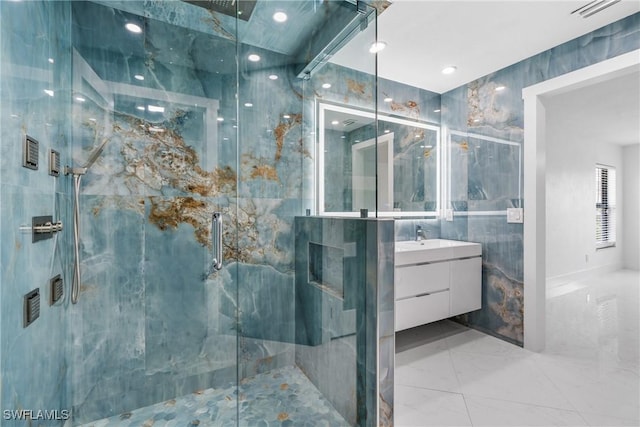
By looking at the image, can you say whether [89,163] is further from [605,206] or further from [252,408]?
[605,206]

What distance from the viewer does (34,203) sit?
1.20 m

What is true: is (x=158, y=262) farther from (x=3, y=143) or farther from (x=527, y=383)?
(x=527, y=383)

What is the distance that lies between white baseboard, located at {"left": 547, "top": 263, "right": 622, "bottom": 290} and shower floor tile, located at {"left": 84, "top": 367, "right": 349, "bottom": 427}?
13.6 ft

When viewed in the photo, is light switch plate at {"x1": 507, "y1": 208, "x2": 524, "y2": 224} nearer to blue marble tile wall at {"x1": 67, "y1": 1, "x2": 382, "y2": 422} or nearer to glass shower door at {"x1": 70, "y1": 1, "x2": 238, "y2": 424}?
blue marble tile wall at {"x1": 67, "y1": 1, "x2": 382, "y2": 422}

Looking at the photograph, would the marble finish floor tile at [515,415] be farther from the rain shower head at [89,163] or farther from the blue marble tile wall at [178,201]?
the rain shower head at [89,163]

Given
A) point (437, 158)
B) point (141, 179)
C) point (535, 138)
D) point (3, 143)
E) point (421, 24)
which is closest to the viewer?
point (3, 143)

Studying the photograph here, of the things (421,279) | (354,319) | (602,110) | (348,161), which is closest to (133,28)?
(348,161)

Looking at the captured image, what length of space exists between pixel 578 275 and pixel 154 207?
19.7 feet

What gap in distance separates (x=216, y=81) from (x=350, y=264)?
141 centimetres

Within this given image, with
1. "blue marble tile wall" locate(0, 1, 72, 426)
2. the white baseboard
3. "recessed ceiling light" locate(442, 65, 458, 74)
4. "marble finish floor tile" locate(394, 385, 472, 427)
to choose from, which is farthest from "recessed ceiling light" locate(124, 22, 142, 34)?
the white baseboard

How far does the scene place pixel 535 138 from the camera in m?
2.43

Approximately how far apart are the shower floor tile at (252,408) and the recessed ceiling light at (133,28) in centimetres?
219

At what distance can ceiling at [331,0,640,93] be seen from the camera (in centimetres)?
184

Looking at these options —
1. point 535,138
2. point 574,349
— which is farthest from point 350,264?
point 574,349
